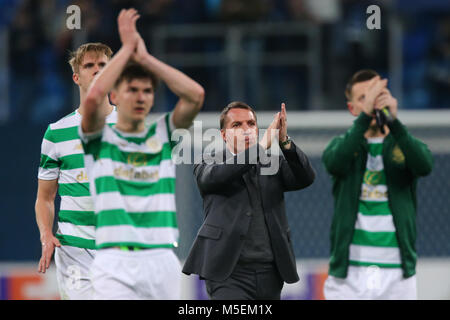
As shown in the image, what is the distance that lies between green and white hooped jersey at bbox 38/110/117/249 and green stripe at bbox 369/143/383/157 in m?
1.68

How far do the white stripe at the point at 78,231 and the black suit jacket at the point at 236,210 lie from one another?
0.65 m

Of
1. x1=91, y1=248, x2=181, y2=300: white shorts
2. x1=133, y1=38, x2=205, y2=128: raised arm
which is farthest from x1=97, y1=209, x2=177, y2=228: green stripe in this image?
x1=133, y1=38, x2=205, y2=128: raised arm

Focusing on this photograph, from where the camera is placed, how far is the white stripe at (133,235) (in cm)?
376

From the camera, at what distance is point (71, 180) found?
4902mm

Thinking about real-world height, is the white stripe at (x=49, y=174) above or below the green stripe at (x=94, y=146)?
below

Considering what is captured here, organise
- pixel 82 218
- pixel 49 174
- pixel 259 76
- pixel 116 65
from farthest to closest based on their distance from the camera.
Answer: pixel 259 76 < pixel 49 174 < pixel 82 218 < pixel 116 65

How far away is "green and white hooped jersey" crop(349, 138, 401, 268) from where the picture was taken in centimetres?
522

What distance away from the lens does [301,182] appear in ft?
15.2

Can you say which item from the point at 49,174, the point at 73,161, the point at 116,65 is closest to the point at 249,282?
the point at 73,161

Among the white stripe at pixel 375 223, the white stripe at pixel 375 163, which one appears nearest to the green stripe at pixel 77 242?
the white stripe at pixel 375 223

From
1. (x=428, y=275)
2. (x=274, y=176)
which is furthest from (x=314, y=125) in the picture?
(x=274, y=176)

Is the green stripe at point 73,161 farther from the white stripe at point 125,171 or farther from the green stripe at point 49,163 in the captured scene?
the white stripe at point 125,171

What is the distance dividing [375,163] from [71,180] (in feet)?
6.27

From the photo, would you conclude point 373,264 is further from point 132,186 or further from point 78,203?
point 132,186
